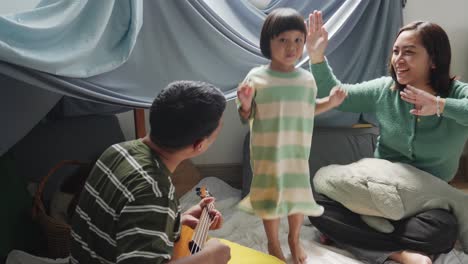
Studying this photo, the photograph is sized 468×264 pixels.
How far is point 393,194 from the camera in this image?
1313 millimetres

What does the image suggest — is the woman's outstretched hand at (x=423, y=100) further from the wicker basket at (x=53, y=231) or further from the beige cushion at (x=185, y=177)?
the wicker basket at (x=53, y=231)

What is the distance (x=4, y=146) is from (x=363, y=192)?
1.09 meters

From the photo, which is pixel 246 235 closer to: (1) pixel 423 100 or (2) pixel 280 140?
(2) pixel 280 140

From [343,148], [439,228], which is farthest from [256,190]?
[343,148]

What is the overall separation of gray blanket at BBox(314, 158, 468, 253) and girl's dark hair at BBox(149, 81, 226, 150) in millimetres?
717

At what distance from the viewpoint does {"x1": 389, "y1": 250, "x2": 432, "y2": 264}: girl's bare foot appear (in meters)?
1.26

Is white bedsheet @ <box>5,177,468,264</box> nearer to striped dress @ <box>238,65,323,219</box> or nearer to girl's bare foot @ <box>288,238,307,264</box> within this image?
girl's bare foot @ <box>288,238,307,264</box>

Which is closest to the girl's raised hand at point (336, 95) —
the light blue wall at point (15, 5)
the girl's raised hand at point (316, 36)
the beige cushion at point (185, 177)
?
the girl's raised hand at point (316, 36)

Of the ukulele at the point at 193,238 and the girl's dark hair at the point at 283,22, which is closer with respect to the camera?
the ukulele at the point at 193,238

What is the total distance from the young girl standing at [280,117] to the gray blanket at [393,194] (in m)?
0.24

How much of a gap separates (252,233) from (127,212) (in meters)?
0.89

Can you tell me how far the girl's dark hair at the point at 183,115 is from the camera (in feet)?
2.59

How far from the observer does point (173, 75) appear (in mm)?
1341

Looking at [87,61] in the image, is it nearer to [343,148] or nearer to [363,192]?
[363,192]
